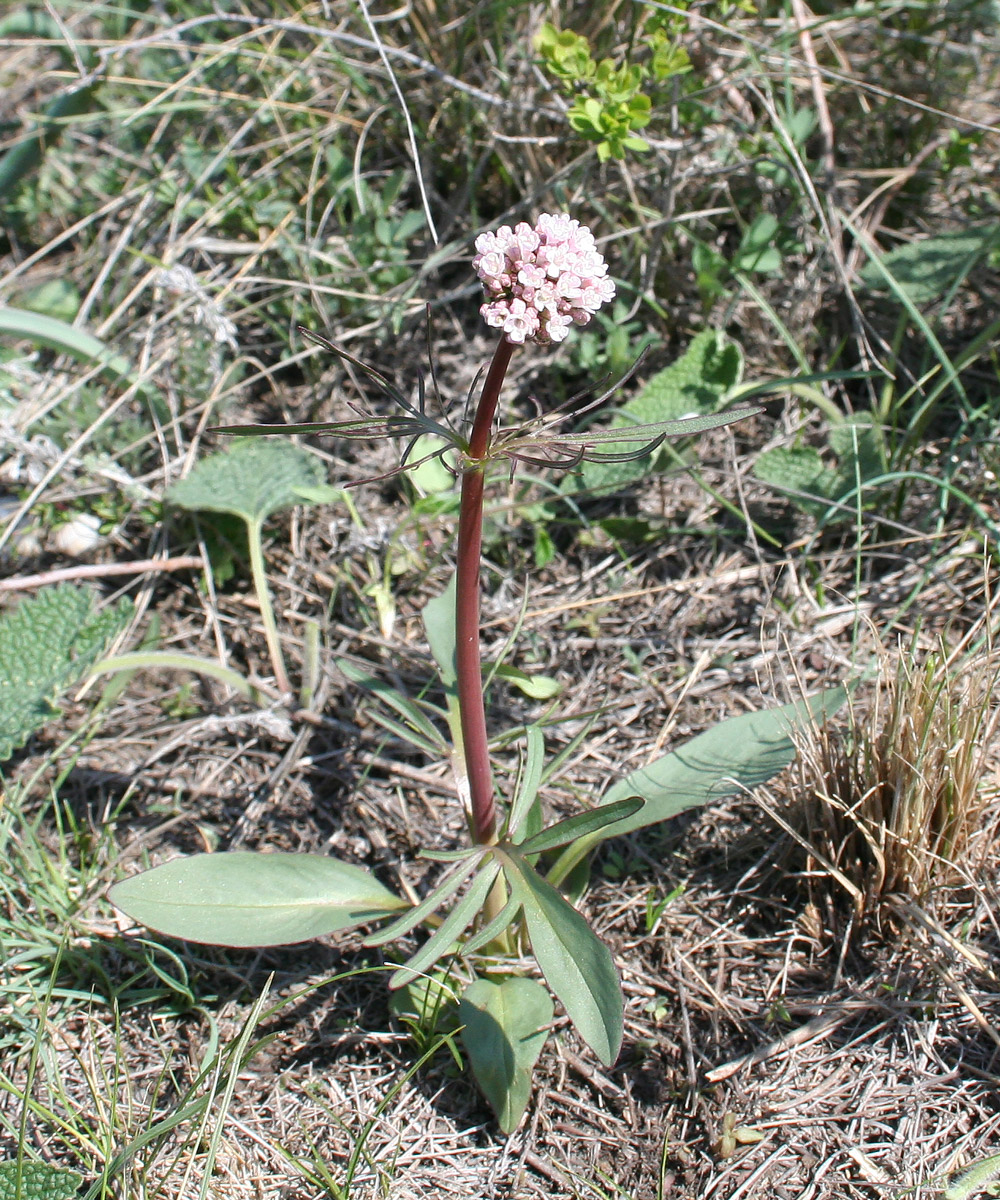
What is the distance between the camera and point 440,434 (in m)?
1.32

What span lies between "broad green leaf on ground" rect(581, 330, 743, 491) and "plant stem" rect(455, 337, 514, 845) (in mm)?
967

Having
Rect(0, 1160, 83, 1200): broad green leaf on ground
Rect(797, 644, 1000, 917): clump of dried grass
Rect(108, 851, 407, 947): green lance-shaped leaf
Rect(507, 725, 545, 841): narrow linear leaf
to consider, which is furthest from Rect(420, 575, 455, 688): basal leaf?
Rect(0, 1160, 83, 1200): broad green leaf on ground

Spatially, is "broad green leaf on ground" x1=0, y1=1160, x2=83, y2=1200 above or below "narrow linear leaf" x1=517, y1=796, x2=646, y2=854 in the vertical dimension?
below

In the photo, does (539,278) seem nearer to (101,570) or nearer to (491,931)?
(491,931)

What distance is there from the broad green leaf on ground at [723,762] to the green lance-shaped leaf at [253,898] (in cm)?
48

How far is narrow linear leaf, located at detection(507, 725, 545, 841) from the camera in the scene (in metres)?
1.66

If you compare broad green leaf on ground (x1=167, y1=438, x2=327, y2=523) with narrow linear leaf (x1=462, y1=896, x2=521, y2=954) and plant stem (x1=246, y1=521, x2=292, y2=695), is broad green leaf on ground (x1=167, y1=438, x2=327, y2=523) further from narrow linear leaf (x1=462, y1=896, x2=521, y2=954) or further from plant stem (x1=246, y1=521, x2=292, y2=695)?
narrow linear leaf (x1=462, y1=896, x2=521, y2=954)

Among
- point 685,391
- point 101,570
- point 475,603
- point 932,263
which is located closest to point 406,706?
point 475,603

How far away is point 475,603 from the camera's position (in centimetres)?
A: 150

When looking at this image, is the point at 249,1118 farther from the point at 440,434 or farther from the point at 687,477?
the point at 687,477

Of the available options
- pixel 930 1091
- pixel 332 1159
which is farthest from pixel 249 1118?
pixel 930 1091

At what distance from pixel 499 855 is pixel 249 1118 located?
62 cm

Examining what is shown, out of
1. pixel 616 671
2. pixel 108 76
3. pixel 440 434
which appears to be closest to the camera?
pixel 440 434

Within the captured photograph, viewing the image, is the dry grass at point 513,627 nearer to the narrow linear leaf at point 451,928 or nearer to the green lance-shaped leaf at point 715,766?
the green lance-shaped leaf at point 715,766
